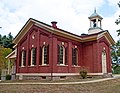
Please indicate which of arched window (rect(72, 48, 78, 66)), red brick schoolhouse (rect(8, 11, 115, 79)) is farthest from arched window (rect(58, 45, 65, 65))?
arched window (rect(72, 48, 78, 66))

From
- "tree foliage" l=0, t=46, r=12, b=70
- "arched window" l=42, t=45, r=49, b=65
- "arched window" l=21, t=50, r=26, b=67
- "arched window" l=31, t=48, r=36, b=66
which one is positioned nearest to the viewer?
"arched window" l=42, t=45, r=49, b=65

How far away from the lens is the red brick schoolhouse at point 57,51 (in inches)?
871

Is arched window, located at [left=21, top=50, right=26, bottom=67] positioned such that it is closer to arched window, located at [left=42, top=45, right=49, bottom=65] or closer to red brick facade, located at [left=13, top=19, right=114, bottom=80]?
red brick facade, located at [left=13, top=19, right=114, bottom=80]

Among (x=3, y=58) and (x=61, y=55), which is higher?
(x=3, y=58)

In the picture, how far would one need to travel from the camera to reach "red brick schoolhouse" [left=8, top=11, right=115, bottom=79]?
72.6 ft

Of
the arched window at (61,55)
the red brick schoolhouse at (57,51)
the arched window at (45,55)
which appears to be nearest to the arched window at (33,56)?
the red brick schoolhouse at (57,51)

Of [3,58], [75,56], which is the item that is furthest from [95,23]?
[3,58]

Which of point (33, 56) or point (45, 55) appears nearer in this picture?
point (45, 55)

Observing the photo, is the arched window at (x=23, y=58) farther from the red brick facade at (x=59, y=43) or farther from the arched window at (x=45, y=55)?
the arched window at (x=45, y=55)

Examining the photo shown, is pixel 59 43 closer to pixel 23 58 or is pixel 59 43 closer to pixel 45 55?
pixel 45 55

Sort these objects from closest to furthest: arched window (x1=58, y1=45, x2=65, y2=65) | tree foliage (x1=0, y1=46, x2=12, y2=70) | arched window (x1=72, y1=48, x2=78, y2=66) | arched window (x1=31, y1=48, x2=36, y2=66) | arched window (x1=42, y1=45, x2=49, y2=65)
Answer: arched window (x1=42, y1=45, x2=49, y2=65) < arched window (x1=58, y1=45, x2=65, y2=65) < arched window (x1=31, y1=48, x2=36, y2=66) < arched window (x1=72, y1=48, x2=78, y2=66) < tree foliage (x1=0, y1=46, x2=12, y2=70)

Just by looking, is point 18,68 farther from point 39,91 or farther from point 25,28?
point 39,91

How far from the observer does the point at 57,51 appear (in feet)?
73.4

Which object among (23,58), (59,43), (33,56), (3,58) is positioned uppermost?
(59,43)
